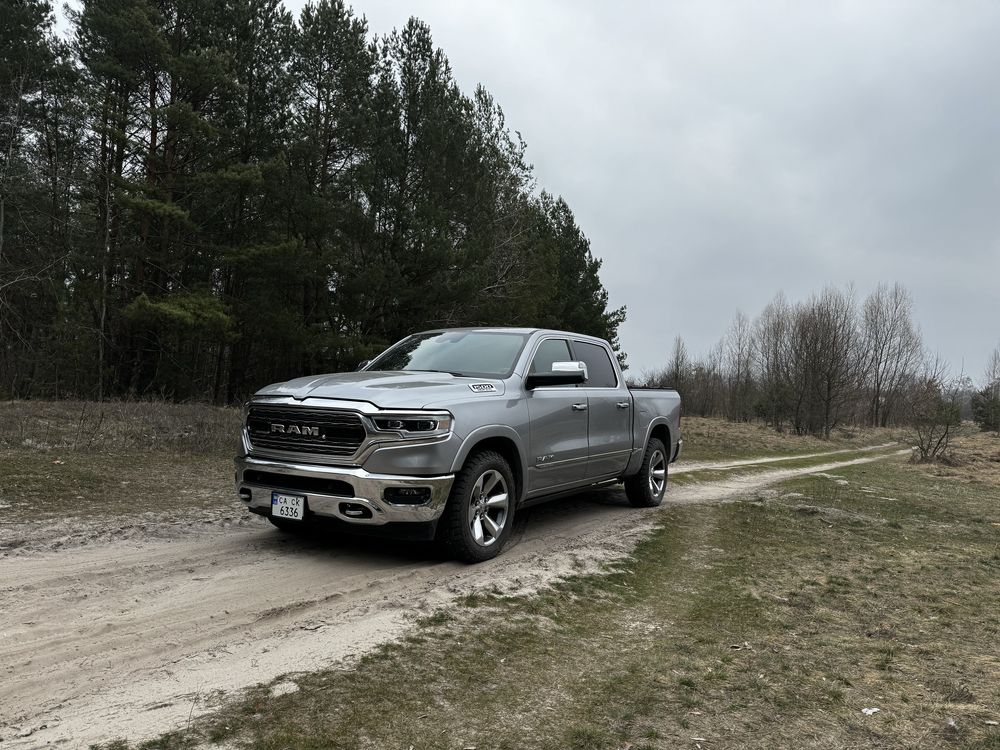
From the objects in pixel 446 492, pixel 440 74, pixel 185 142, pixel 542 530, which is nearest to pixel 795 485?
pixel 542 530

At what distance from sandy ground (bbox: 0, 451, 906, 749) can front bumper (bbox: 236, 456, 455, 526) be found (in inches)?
17.4

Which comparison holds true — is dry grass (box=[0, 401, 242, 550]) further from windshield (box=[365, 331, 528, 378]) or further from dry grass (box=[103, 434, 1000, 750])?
dry grass (box=[103, 434, 1000, 750])

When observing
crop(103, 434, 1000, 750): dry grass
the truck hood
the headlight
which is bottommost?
crop(103, 434, 1000, 750): dry grass

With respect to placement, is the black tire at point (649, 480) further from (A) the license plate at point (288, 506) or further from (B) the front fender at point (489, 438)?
(A) the license plate at point (288, 506)

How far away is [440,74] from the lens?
22.0 metres

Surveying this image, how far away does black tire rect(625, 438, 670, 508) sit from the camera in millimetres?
8062

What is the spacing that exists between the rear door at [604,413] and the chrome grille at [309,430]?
8.94 ft

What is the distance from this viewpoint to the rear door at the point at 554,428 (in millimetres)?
5750

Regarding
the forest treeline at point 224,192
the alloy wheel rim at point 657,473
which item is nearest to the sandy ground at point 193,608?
the alloy wheel rim at point 657,473

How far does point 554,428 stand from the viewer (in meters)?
6.01

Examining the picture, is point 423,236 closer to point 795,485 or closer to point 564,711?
point 795,485

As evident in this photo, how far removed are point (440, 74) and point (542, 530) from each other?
63.7 feet

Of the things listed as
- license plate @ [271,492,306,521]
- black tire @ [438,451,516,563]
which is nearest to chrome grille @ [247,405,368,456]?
license plate @ [271,492,306,521]

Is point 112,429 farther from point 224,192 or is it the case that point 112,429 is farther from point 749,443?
point 749,443
